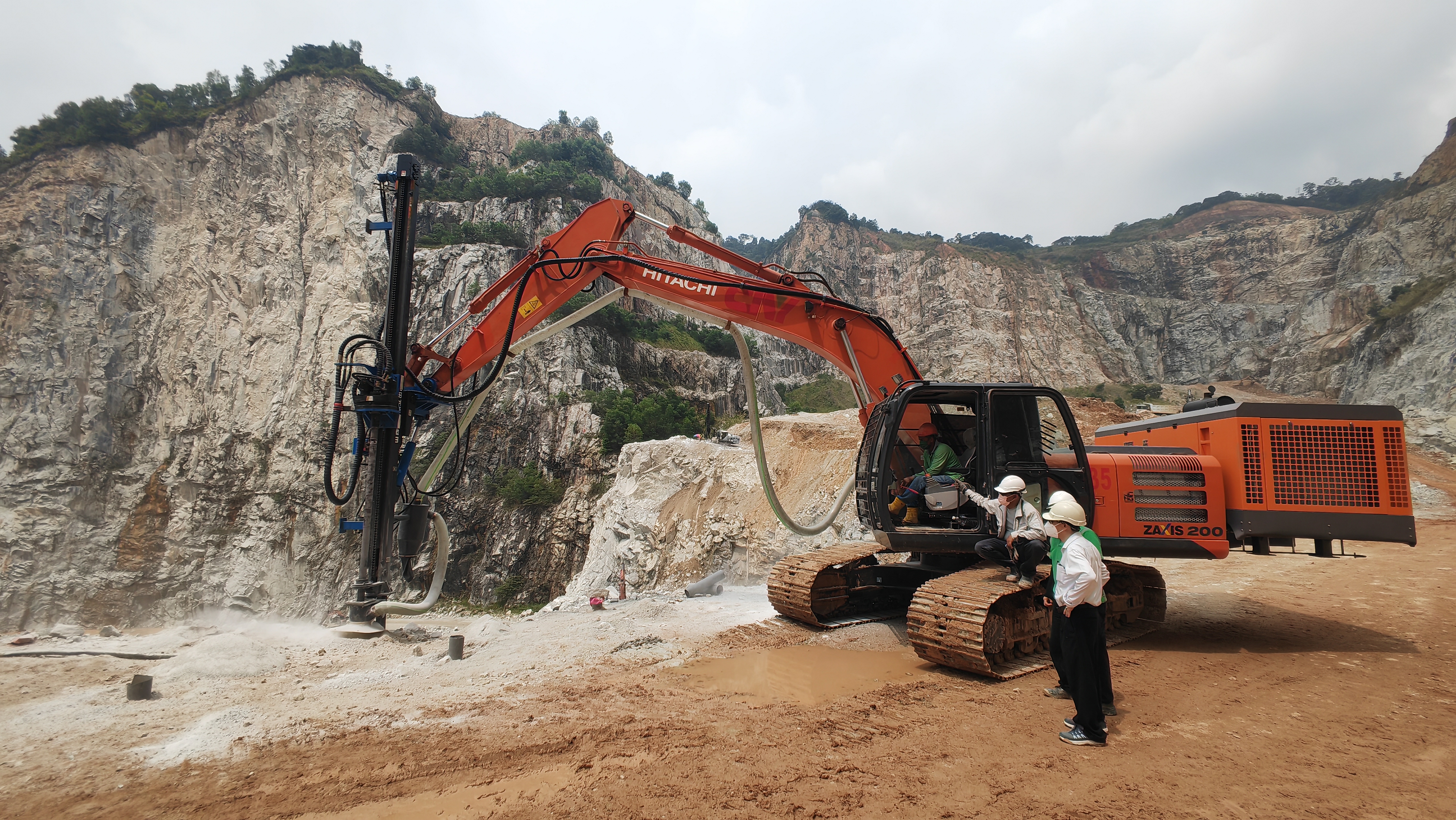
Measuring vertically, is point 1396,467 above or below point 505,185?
below

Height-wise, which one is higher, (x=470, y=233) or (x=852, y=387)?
(x=470, y=233)

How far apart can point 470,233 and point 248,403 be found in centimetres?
1402

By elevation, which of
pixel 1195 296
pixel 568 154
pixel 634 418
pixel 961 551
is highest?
pixel 568 154

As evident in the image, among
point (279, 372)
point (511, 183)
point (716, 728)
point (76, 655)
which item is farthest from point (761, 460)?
point (511, 183)

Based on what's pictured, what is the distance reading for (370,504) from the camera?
548 cm

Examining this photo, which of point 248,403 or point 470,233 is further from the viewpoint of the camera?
point 470,233

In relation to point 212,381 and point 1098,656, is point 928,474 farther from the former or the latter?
point 212,381

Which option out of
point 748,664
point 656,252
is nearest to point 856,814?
point 748,664

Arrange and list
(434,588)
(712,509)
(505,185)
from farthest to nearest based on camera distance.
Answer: (505,185), (712,509), (434,588)

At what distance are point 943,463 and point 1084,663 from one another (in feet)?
7.47

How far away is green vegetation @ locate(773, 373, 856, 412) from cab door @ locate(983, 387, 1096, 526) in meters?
43.9

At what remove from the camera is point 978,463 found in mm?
5465

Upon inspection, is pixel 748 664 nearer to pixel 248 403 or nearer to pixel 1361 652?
pixel 1361 652

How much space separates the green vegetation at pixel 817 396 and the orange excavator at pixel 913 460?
43152 millimetres
